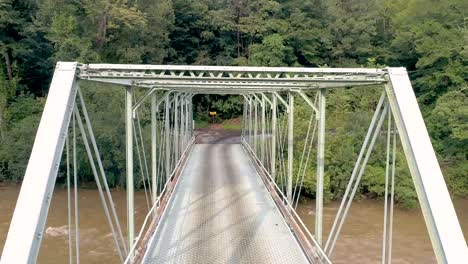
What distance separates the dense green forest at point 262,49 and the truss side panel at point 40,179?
15.5 metres

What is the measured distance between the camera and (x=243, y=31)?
34.5m

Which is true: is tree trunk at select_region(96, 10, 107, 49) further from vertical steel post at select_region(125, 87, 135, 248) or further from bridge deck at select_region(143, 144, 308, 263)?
vertical steel post at select_region(125, 87, 135, 248)

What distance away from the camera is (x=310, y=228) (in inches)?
652

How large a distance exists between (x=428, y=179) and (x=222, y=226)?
6.41 meters

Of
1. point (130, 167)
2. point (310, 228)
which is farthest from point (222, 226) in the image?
point (310, 228)

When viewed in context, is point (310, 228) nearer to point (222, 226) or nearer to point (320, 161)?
point (222, 226)

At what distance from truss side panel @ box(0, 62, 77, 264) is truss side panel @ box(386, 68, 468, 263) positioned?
2520 millimetres

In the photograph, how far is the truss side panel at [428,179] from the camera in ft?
9.55

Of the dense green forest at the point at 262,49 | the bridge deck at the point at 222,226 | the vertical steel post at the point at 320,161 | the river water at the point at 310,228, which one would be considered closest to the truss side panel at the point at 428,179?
the vertical steel post at the point at 320,161

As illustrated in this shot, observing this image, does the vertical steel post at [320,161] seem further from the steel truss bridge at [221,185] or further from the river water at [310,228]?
the river water at [310,228]

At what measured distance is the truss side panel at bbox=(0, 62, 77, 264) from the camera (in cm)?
260

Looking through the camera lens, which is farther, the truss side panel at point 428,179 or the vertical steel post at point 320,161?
the vertical steel post at point 320,161

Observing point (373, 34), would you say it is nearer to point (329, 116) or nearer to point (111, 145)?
point (329, 116)

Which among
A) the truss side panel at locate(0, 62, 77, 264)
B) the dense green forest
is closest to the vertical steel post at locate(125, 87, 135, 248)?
the truss side panel at locate(0, 62, 77, 264)
